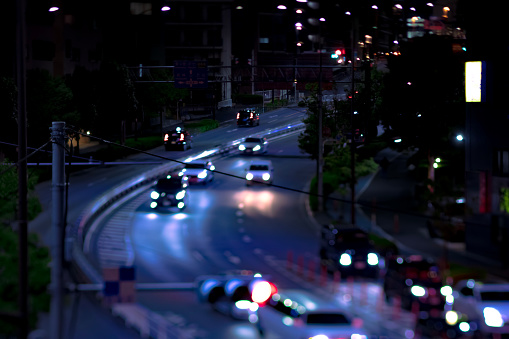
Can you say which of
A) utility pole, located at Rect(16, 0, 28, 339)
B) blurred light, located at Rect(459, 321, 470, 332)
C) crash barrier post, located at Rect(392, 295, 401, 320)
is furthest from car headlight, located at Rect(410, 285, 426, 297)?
utility pole, located at Rect(16, 0, 28, 339)

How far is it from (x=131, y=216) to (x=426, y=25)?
127 feet

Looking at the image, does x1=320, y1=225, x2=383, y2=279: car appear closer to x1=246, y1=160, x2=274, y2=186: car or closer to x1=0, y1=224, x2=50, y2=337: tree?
x1=0, y1=224, x2=50, y2=337: tree

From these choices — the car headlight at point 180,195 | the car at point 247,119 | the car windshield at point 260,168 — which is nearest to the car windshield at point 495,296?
the car headlight at point 180,195

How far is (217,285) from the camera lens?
26.5 m

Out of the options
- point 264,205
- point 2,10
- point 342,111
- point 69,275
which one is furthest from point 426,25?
point 69,275

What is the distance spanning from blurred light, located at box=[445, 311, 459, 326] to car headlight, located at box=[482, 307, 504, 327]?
0.83 metres

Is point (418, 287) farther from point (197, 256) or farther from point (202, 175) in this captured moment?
point (202, 175)

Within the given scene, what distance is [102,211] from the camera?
46781 millimetres

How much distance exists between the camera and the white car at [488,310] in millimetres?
23875

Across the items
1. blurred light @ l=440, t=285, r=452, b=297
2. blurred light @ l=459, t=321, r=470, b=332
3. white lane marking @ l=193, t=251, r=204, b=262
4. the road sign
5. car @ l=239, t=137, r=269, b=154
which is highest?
the road sign

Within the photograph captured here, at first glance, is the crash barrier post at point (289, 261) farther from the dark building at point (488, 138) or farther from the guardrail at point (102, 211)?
the dark building at point (488, 138)

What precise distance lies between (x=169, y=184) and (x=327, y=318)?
90.1ft

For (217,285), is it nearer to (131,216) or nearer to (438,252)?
(438,252)

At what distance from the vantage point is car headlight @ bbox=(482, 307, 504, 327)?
2391 cm
